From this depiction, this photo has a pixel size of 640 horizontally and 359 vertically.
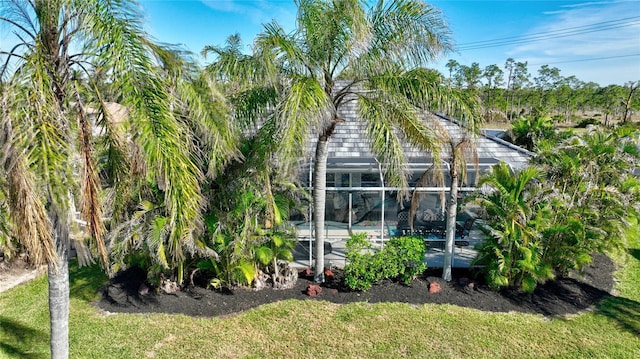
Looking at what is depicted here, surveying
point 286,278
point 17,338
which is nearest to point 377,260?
point 286,278

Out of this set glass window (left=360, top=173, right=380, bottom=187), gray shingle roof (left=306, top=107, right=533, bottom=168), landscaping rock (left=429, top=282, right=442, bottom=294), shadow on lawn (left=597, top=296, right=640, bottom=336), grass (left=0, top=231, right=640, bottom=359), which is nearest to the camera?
grass (left=0, top=231, right=640, bottom=359)

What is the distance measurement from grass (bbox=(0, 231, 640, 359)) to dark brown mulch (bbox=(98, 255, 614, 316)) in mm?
261

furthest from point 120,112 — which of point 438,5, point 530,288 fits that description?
point 530,288

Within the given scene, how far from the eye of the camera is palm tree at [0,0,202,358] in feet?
13.1

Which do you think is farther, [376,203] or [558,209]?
[376,203]

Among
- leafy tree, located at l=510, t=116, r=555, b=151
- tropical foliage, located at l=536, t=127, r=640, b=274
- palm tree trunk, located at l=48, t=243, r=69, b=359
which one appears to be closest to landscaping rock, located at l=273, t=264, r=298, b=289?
palm tree trunk, located at l=48, t=243, r=69, b=359

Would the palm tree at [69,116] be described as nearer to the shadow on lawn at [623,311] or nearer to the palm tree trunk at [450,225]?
the palm tree trunk at [450,225]

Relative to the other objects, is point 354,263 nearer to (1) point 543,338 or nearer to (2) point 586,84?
(1) point 543,338

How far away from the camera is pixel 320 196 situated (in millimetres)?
8852

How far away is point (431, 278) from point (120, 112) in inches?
298

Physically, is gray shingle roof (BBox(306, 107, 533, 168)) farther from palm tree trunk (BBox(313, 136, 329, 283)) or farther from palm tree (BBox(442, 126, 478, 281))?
palm tree trunk (BBox(313, 136, 329, 283))

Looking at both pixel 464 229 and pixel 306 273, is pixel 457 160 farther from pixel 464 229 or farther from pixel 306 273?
pixel 306 273

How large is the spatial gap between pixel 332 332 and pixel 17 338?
18.8ft

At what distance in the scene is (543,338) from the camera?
734cm
